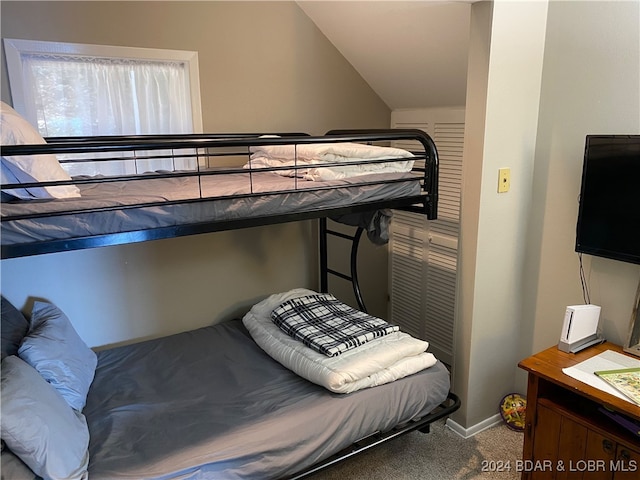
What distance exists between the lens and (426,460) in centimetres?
226

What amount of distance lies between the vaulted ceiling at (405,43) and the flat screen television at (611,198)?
34.4 inches

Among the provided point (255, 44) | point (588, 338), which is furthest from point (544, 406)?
point (255, 44)

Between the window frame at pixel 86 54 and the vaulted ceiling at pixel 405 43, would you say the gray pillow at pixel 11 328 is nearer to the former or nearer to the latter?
the window frame at pixel 86 54

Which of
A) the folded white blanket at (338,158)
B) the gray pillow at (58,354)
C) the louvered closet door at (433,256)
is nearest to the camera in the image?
the gray pillow at (58,354)

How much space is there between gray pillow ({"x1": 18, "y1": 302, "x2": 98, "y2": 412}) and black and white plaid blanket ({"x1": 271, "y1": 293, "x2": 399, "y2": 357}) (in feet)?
2.99

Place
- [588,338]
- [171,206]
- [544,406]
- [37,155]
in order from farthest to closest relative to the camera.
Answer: [588,338], [544,406], [171,206], [37,155]

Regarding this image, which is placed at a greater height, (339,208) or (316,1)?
(316,1)

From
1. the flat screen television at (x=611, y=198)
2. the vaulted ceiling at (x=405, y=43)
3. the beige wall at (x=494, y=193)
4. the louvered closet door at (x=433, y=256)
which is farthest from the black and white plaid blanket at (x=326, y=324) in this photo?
the vaulted ceiling at (x=405, y=43)

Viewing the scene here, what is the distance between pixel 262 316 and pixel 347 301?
96cm

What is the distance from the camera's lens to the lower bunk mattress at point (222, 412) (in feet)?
5.36

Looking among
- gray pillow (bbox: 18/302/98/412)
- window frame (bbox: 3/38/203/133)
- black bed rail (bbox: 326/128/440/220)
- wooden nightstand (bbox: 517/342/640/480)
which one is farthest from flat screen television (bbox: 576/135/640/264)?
gray pillow (bbox: 18/302/98/412)

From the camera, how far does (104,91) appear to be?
2320mm

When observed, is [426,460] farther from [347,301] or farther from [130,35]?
[130,35]

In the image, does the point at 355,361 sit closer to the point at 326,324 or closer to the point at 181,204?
the point at 326,324
